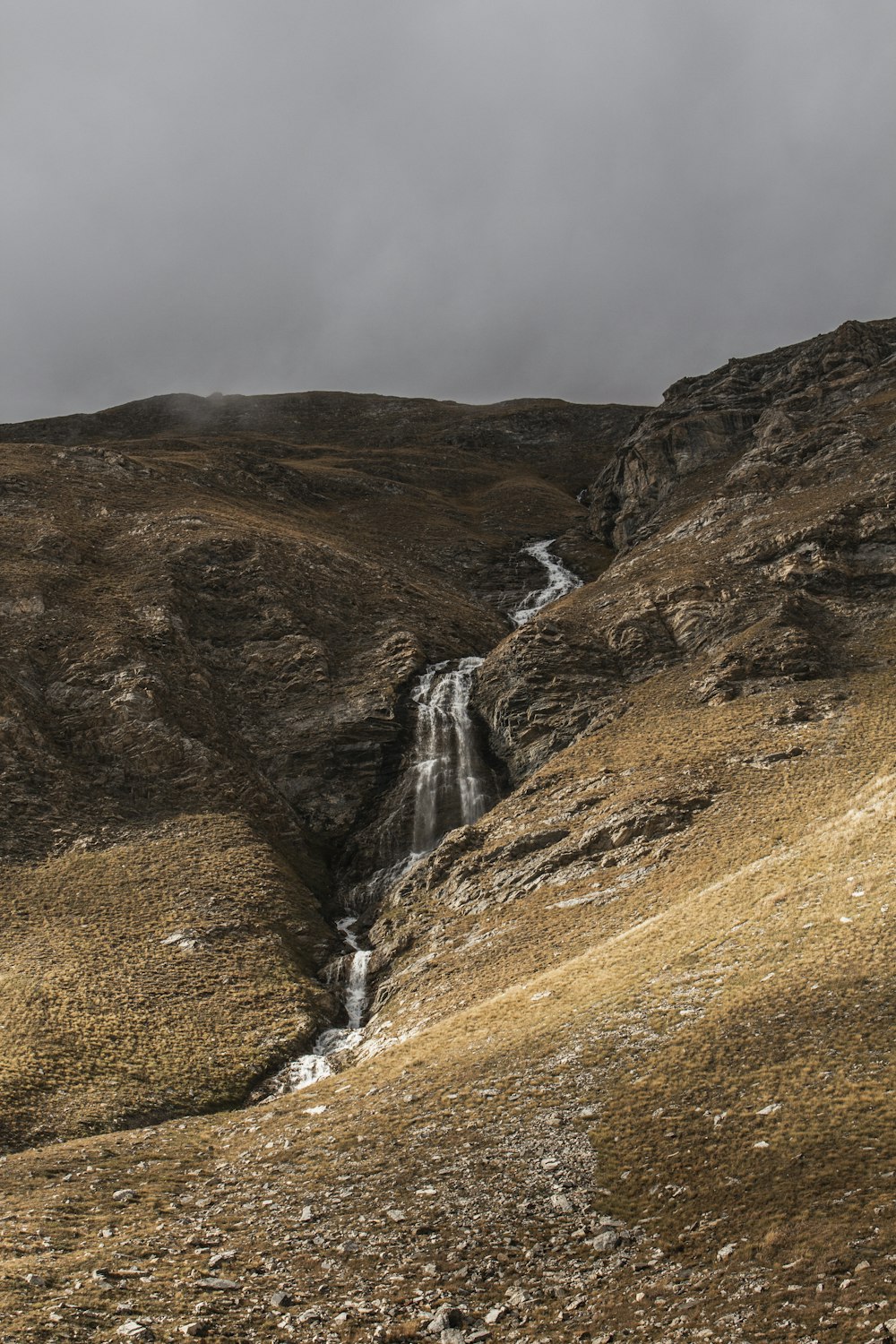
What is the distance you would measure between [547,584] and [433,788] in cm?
5521

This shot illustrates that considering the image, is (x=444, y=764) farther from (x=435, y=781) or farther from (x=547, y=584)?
(x=547, y=584)

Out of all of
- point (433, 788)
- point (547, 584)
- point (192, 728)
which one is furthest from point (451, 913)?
point (547, 584)

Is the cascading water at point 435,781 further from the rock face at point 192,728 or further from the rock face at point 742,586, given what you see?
the rock face at point 742,586

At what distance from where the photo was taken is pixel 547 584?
359 ft

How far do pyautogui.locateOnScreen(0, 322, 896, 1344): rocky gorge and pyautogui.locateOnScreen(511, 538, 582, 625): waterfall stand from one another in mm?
1794

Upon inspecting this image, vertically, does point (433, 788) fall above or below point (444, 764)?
below

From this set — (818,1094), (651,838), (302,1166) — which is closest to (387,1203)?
(302,1166)

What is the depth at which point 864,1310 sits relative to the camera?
11695 millimetres

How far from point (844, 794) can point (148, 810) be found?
42087 millimetres

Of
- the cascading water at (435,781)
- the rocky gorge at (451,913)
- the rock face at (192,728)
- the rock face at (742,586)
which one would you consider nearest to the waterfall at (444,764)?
the cascading water at (435,781)

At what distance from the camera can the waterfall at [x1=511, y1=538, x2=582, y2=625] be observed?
10162cm

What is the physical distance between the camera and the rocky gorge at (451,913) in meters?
15.5

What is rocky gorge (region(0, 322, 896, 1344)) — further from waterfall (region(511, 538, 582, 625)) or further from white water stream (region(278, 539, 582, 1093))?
waterfall (region(511, 538, 582, 625))

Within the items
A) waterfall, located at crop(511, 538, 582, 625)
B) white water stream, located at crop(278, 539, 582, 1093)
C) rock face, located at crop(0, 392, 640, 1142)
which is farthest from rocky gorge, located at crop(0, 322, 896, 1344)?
waterfall, located at crop(511, 538, 582, 625)
